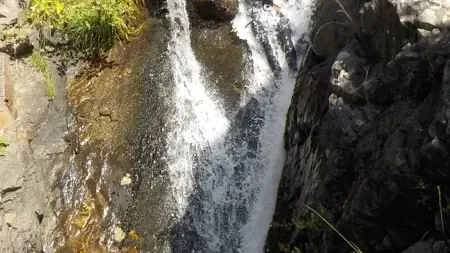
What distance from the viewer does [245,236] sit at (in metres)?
5.34

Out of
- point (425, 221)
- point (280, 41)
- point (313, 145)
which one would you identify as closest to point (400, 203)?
point (425, 221)

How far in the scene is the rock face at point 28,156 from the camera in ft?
16.2

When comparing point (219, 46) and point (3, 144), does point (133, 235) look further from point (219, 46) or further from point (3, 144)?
point (219, 46)

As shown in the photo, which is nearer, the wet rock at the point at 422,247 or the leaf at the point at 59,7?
the wet rock at the point at 422,247

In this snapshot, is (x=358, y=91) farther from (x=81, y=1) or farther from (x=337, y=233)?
(x=81, y=1)

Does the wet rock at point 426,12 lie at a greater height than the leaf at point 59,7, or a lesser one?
greater

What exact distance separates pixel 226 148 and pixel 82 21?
2789 mm

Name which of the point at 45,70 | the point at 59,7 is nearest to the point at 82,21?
the point at 59,7

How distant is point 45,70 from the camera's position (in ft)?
20.0

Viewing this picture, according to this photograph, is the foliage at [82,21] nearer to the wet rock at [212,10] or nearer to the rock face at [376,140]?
the wet rock at [212,10]

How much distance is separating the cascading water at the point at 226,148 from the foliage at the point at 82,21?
955 millimetres

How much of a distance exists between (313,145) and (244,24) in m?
3.61

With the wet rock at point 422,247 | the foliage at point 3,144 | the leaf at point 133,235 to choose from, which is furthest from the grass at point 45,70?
the wet rock at point 422,247

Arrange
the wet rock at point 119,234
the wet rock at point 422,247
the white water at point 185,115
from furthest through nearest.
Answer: the white water at point 185,115 < the wet rock at point 119,234 < the wet rock at point 422,247
